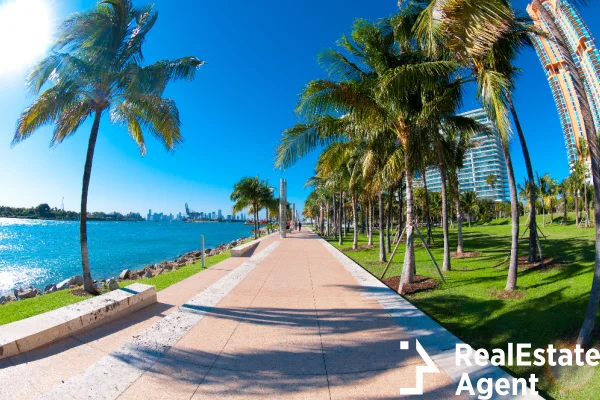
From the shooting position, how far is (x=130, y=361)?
3.62 metres

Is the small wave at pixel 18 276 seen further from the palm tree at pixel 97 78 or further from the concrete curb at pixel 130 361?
the concrete curb at pixel 130 361

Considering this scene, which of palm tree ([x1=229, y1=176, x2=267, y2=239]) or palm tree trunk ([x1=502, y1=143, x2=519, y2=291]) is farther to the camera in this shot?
palm tree ([x1=229, y1=176, x2=267, y2=239])

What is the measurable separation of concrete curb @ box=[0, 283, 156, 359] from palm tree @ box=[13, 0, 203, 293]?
3125 millimetres

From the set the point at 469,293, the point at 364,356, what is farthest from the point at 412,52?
the point at 364,356

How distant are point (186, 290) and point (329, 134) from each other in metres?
5.94

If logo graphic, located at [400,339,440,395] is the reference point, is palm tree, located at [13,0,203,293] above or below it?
above

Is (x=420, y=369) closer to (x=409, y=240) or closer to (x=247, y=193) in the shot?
(x=409, y=240)

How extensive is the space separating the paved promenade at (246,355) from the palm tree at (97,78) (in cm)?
456

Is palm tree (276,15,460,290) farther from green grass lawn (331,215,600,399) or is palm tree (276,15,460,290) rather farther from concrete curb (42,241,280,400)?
concrete curb (42,241,280,400)

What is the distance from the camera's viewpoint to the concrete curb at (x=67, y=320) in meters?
3.78

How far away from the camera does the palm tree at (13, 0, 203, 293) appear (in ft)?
25.6

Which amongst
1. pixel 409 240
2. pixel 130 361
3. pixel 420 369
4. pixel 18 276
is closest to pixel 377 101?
pixel 409 240

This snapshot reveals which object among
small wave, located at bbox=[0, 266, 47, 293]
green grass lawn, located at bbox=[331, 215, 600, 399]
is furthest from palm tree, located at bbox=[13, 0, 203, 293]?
small wave, located at bbox=[0, 266, 47, 293]

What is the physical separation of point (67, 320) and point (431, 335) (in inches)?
214
